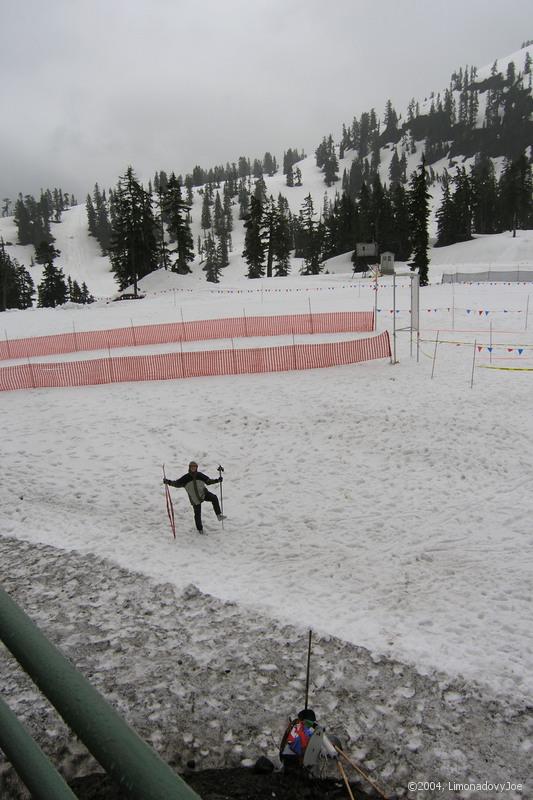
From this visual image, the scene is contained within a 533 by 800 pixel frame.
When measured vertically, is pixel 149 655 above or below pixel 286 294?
below

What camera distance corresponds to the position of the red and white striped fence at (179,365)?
2239cm

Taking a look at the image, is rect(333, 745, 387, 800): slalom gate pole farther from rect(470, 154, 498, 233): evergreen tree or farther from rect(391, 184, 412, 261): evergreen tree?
rect(470, 154, 498, 233): evergreen tree

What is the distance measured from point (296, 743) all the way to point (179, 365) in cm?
1893

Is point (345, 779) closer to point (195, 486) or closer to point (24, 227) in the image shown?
point (195, 486)

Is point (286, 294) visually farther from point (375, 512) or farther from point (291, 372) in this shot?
point (375, 512)

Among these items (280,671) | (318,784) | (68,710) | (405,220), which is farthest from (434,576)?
(405,220)

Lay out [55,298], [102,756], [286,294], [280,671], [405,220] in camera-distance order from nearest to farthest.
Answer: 1. [102,756]
2. [280,671]
3. [286,294]
4. [55,298]
5. [405,220]

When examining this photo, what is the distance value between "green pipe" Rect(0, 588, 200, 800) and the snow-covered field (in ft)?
17.8

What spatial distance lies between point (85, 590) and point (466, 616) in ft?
21.5

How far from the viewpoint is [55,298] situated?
262 ft

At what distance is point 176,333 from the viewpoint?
3139 cm

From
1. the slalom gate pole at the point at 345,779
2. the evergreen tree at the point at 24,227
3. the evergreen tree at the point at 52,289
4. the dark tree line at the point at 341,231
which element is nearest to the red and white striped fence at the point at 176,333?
the slalom gate pole at the point at 345,779

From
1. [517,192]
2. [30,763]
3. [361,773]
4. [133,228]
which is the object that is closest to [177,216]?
[133,228]

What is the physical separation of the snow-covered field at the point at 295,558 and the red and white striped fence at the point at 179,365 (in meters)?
0.95
